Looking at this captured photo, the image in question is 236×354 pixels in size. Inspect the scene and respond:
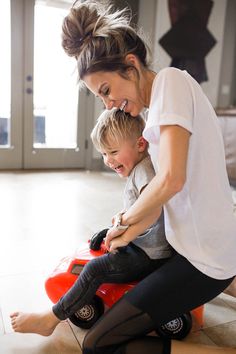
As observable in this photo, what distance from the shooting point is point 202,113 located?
2.52 feet

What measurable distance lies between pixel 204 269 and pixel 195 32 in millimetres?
3853

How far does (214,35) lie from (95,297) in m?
3.99

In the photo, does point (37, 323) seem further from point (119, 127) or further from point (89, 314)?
point (119, 127)

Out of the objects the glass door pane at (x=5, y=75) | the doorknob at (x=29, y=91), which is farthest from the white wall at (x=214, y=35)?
the glass door pane at (x=5, y=75)

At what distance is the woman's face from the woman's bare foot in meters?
0.63

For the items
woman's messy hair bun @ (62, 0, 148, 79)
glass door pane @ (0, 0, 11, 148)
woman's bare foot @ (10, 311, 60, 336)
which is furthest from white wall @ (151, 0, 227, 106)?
woman's bare foot @ (10, 311, 60, 336)

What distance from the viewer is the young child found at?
3.23 feet

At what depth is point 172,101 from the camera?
723 mm

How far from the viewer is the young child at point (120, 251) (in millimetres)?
A: 984

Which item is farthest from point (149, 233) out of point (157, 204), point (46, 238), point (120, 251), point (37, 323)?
point (46, 238)

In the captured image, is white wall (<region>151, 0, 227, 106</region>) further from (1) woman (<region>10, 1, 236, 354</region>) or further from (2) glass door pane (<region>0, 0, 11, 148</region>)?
(1) woman (<region>10, 1, 236, 354</region>)

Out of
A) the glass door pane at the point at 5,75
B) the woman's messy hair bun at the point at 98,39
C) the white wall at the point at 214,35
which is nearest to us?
the woman's messy hair bun at the point at 98,39

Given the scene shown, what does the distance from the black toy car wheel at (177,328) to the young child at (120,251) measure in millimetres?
185

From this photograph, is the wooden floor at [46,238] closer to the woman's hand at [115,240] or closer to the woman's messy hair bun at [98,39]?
the woman's hand at [115,240]
